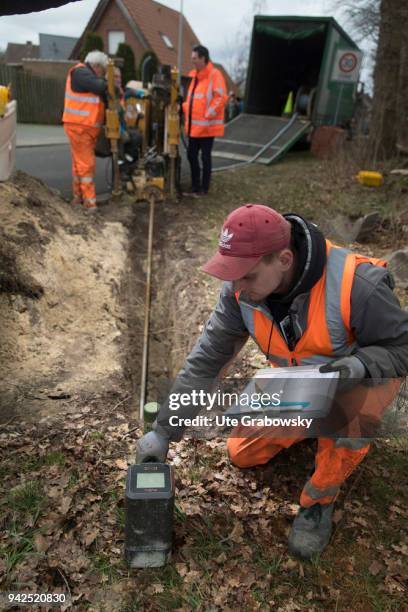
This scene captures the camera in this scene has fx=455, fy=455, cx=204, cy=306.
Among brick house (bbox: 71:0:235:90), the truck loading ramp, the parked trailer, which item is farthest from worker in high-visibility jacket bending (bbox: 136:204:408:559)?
brick house (bbox: 71:0:235:90)

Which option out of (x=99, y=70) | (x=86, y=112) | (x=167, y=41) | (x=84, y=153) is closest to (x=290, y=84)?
(x=99, y=70)

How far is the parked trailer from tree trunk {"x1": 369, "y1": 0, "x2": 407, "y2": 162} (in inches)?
106

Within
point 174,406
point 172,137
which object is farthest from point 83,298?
point 172,137

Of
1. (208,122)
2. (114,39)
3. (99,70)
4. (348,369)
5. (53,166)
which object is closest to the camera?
(348,369)

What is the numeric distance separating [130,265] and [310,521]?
4468mm

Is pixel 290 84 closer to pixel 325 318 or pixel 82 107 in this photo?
pixel 82 107

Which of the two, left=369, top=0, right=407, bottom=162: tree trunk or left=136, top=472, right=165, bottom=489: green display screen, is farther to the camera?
left=369, top=0, right=407, bottom=162: tree trunk

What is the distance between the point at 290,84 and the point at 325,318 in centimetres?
1638

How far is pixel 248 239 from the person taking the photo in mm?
2068

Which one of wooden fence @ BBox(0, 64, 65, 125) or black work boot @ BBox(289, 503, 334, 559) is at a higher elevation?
wooden fence @ BBox(0, 64, 65, 125)

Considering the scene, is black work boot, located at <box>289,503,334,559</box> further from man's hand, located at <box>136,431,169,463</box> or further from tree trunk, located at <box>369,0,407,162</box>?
tree trunk, located at <box>369,0,407,162</box>

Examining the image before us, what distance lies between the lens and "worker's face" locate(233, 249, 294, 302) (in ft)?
7.11

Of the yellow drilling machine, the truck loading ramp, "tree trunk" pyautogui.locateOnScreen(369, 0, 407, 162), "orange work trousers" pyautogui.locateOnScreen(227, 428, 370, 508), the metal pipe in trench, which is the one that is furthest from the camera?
the truck loading ramp

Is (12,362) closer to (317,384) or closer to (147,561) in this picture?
(147,561)
